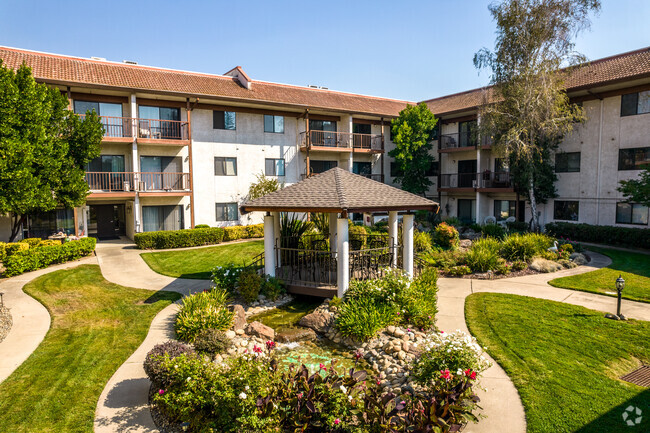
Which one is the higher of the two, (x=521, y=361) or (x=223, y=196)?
(x=223, y=196)

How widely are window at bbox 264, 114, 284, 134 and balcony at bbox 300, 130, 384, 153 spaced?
1.60 meters

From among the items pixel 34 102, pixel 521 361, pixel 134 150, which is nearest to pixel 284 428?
pixel 521 361

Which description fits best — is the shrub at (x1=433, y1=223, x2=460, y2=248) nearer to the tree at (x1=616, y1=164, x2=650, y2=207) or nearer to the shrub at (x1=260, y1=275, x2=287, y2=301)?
the tree at (x1=616, y1=164, x2=650, y2=207)

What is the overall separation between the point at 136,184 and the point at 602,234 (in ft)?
84.8

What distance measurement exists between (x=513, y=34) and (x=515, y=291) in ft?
54.4

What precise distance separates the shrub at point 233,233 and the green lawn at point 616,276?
17.0 metres

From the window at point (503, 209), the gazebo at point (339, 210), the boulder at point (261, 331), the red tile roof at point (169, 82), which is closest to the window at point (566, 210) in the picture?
the window at point (503, 209)

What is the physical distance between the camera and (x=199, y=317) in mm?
9172

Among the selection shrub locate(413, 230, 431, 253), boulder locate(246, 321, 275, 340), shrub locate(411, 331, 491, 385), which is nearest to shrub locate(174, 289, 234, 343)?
boulder locate(246, 321, 275, 340)

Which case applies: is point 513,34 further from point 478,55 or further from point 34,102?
point 34,102

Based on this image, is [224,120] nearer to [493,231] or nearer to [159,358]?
[493,231]

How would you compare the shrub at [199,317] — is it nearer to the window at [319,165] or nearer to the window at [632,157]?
the window at [319,165]

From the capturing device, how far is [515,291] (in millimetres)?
12523

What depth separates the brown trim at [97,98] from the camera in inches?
848
